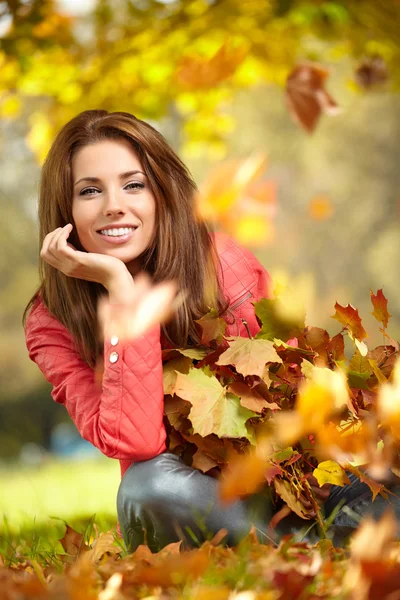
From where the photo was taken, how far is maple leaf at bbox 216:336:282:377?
6.35ft

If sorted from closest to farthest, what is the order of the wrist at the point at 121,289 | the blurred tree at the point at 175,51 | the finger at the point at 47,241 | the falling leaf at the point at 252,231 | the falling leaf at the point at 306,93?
the wrist at the point at 121,289 < the finger at the point at 47,241 < the falling leaf at the point at 306,93 < the blurred tree at the point at 175,51 < the falling leaf at the point at 252,231

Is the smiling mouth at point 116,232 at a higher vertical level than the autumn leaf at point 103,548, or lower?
higher

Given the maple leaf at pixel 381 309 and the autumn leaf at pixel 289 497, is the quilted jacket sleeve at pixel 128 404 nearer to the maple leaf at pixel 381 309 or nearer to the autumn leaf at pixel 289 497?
the autumn leaf at pixel 289 497

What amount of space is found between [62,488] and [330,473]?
185 inches

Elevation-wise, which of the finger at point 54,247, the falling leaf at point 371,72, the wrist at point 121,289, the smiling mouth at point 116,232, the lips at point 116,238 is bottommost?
the falling leaf at point 371,72

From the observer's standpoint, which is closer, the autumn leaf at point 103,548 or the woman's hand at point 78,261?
the autumn leaf at point 103,548

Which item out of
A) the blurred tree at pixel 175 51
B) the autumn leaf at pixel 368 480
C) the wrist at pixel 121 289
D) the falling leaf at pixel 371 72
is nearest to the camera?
the autumn leaf at pixel 368 480

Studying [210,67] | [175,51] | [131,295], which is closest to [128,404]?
[131,295]

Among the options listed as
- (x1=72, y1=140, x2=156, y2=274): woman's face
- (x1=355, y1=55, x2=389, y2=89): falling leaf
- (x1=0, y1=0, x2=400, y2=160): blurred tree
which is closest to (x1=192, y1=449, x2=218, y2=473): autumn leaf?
(x1=72, y1=140, x2=156, y2=274): woman's face

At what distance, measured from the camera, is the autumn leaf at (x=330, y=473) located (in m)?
1.93

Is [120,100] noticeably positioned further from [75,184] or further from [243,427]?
[243,427]

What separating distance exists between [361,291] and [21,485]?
8795 mm

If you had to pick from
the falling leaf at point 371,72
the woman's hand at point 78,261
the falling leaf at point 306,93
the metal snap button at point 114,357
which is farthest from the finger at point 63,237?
the falling leaf at point 371,72

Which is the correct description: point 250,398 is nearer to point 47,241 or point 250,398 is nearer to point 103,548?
point 103,548
